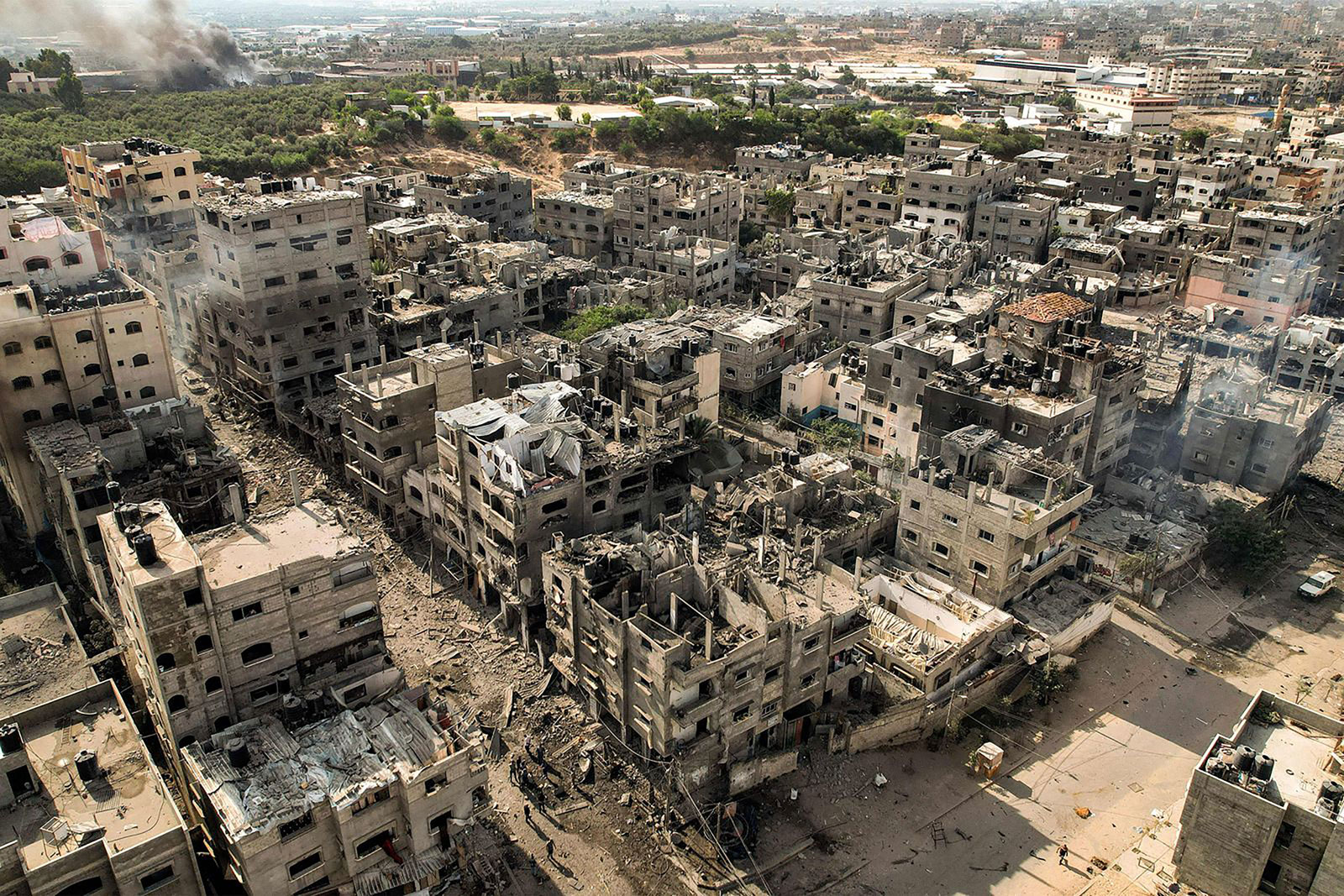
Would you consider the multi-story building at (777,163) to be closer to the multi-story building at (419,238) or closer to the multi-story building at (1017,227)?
the multi-story building at (1017,227)

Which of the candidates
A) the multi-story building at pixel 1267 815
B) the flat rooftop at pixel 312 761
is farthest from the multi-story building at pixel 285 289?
the multi-story building at pixel 1267 815

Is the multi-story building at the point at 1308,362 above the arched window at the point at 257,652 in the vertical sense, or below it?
below

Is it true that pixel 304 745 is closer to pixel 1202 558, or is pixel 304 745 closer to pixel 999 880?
pixel 999 880

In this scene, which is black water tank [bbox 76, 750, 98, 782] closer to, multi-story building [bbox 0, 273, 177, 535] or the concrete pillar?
the concrete pillar

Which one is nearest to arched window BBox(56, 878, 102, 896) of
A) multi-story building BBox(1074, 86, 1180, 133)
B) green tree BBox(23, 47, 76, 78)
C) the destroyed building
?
the destroyed building

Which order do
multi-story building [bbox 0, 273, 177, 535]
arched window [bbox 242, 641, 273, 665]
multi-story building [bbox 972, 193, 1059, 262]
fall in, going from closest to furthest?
1. arched window [bbox 242, 641, 273, 665]
2. multi-story building [bbox 0, 273, 177, 535]
3. multi-story building [bbox 972, 193, 1059, 262]
